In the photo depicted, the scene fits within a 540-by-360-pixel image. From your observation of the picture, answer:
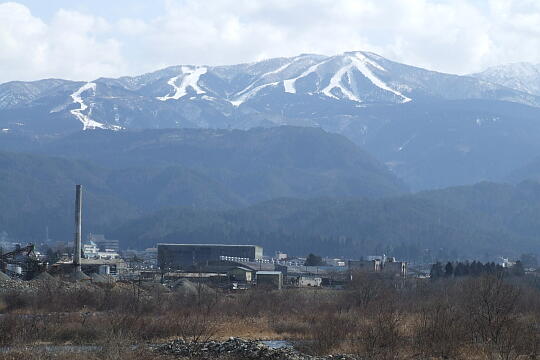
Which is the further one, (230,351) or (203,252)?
(203,252)

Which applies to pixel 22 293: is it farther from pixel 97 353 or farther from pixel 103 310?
pixel 97 353

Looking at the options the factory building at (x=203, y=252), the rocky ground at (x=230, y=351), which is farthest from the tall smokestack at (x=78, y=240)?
the rocky ground at (x=230, y=351)

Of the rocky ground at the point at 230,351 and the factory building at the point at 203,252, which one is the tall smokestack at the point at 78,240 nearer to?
the factory building at the point at 203,252

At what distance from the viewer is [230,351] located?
51094 mm

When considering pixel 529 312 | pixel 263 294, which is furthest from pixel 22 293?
pixel 529 312

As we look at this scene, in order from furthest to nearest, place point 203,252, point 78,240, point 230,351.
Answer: point 203,252
point 78,240
point 230,351

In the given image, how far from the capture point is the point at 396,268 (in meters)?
146

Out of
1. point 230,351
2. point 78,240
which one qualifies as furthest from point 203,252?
point 230,351

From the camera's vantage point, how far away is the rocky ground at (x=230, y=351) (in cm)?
4931

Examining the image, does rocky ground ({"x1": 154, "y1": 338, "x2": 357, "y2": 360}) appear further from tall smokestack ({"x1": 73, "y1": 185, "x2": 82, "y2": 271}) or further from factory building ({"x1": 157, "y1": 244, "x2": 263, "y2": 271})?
factory building ({"x1": 157, "y1": 244, "x2": 263, "y2": 271})

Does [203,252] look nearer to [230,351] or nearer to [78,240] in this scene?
[78,240]

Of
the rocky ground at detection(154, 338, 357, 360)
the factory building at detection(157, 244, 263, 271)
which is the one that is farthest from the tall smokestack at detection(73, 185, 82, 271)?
the rocky ground at detection(154, 338, 357, 360)

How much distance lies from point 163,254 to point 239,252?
18.0m

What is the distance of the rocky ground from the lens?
162 ft
